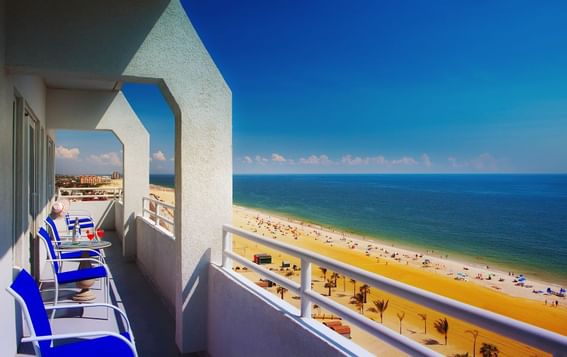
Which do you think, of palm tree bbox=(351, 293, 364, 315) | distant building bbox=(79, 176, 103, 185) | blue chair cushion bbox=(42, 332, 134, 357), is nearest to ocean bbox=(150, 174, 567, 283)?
palm tree bbox=(351, 293, 364, 315)

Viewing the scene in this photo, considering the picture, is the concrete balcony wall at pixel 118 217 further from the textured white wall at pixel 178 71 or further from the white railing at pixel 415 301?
the white railing at pixel 415 301

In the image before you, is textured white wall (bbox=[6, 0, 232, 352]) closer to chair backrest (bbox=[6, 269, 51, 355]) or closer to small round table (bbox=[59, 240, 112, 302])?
chair backrest (bbox=[6, 269, 51, 355])

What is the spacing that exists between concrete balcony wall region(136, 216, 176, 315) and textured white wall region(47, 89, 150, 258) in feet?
1.81

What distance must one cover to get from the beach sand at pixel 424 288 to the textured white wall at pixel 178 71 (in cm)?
782

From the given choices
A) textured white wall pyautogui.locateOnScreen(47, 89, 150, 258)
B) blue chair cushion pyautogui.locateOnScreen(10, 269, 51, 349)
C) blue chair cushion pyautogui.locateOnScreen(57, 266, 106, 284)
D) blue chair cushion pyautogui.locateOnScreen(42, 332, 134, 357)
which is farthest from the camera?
textured white wall pyautogui.locateOnScreen(47, 89, 150, 258)

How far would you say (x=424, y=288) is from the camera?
25.5 meters

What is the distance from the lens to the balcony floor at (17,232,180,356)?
4.05 meters

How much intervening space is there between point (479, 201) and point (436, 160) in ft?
36.8

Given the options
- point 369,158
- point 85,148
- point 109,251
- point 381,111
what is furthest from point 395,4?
point 109,251

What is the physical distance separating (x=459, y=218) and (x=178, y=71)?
6600cm

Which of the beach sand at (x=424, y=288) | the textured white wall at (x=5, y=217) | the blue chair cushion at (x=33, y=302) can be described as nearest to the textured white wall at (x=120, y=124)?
the textured white wall at (x=5, y=217)

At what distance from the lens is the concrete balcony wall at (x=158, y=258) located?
5.18 m

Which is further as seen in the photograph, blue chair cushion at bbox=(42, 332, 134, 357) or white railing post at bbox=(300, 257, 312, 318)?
blue chair cushion at bbox=(42, 332, 134, 357)

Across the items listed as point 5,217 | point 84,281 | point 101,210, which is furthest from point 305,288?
point 101,210
